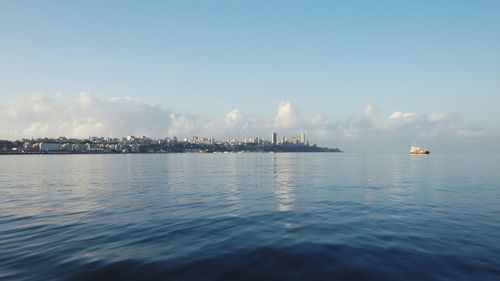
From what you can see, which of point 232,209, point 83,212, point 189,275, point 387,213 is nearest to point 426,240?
point 387,213

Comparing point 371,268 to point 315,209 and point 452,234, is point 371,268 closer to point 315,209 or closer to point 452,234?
point 452,234

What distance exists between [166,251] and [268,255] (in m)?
5.23

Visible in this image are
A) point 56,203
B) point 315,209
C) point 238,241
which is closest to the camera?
point 238,241

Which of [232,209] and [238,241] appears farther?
[232,209]

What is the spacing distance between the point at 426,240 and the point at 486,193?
1163 inches

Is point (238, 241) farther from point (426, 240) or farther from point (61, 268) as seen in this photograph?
point (426, 240)

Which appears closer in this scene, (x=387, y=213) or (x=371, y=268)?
(x=371, y=268)

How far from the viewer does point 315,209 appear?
29.3 meters

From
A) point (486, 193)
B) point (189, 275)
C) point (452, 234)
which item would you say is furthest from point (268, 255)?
point (486, 193)

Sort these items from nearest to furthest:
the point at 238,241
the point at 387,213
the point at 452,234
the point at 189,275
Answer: the point at 189,275 → the point at 238,241 → the point at 452,234 → the point at 387,213

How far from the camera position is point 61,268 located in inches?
555

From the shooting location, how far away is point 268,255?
1587cm

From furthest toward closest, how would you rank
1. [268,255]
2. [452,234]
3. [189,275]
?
[452,234] < [268,255] < [189,275]

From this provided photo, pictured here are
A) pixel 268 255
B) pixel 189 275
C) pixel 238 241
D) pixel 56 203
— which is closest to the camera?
pixel 189 275
